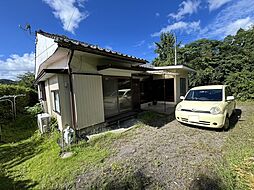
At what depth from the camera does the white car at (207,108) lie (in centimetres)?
559

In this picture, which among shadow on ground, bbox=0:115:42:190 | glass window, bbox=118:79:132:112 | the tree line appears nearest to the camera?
shadow on ground, bbox=0:115:42:190

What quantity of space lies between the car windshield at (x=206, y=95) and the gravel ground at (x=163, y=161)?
4.74 ft

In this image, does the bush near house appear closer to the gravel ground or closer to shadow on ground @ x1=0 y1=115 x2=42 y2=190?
shadow on ground @ x1=0 y1=115 x2=42 y2=190

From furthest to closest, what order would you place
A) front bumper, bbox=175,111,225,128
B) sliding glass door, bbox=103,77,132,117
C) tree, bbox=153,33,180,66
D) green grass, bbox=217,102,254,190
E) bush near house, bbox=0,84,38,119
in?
tree, bbox=153,33,180,66, bush near house, bbox=0,84,38,119, sliding glass door, bbox=103,77,132,117, front bumper, bbox=175,111,225,128, green grass, bbox=217,102,254,190

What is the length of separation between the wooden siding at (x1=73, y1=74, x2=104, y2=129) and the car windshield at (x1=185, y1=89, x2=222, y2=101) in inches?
169

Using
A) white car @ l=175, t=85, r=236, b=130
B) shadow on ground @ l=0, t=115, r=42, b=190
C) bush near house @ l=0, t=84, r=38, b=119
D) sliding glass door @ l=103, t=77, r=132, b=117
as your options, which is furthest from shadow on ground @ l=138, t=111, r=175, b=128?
bush near house @ l=0, t=84, r=38, b=119

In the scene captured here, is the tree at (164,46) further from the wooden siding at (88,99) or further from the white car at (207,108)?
the wooden siding at (88,99)

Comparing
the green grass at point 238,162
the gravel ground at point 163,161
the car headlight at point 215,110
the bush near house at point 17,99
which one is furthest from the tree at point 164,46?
the green grass at point 238,162

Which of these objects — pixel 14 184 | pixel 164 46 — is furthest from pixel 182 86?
pixel 164 46

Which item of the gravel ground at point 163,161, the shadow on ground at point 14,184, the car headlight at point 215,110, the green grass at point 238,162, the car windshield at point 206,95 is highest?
the car windshield at point 206,95

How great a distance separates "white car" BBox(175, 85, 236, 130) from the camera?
18.3ft

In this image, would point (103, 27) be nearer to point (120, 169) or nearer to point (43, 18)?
point (43, 18)

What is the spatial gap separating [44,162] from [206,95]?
6869 mm

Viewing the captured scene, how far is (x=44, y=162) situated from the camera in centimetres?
446
